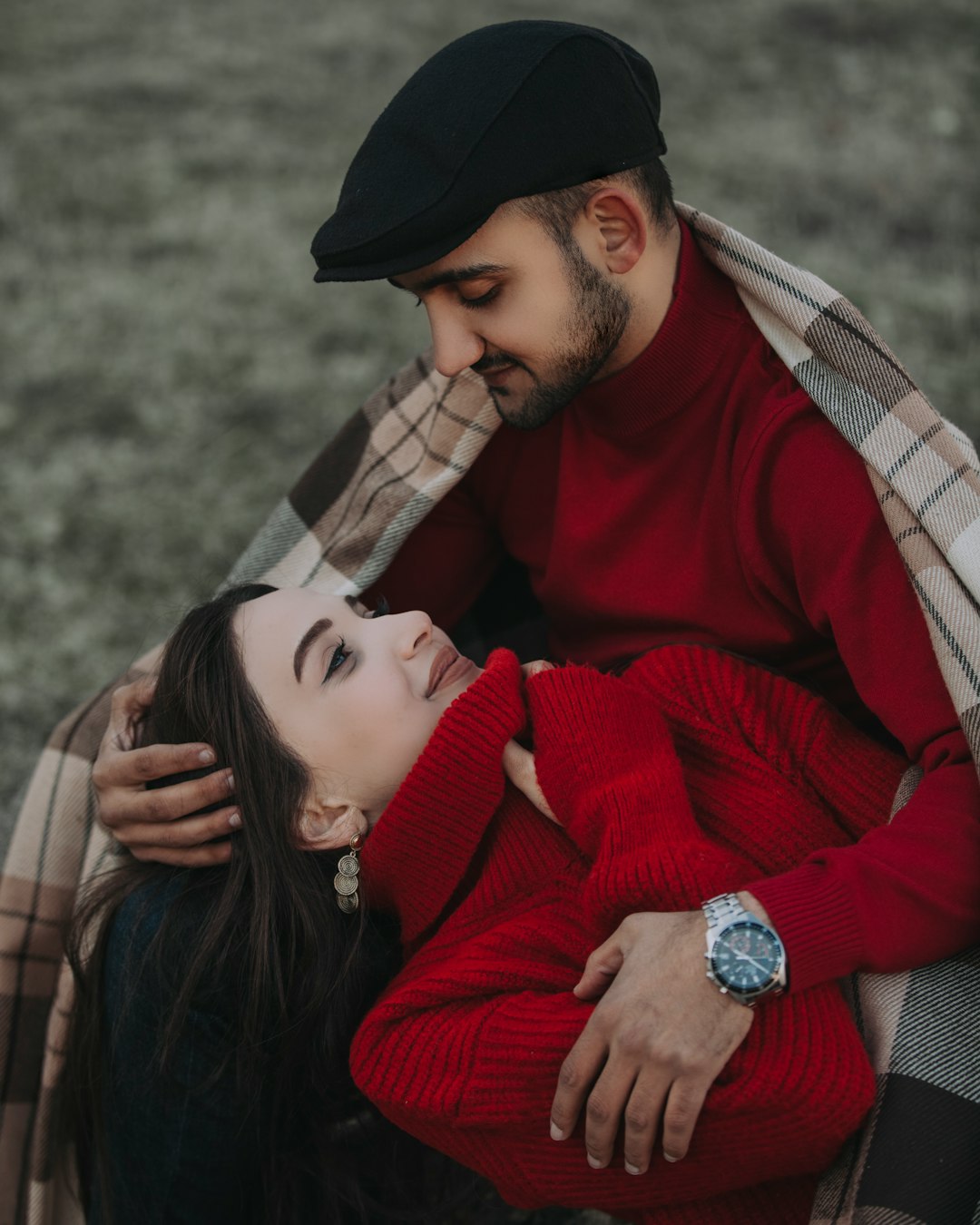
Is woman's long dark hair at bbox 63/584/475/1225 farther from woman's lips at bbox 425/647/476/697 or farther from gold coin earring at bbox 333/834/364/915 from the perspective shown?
woman's lips at bbox 425/647/476/697

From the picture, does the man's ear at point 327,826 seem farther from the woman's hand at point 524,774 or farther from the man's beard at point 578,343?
the man's beard at point 578,343

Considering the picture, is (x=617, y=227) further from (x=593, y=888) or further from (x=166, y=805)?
(x=166, y=805)

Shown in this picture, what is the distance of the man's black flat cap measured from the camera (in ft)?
7.36

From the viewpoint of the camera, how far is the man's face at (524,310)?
2.38m

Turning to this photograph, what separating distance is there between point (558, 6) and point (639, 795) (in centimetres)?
822

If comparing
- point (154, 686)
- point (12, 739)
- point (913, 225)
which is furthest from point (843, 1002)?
point (913, 225)

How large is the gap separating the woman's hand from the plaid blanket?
61 centimetres

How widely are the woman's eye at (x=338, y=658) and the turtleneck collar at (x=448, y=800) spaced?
244mm

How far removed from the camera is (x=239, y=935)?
7.72ft

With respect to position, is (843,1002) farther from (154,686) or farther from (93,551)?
(93,551)

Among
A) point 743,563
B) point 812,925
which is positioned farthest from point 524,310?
point 812,925

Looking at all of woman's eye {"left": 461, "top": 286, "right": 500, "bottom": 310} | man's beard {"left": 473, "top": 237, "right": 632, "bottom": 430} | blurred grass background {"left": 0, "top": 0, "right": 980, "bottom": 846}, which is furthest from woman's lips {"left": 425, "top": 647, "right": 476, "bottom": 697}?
blurred grass background {"left": 0, "top": 0, "right": 980, "bottom": 846}

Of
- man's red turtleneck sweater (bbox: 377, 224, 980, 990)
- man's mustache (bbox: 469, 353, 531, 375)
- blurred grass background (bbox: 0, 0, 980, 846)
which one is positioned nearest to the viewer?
man's red turtleneck sweater (bbox: 377, 224, 980, 990)

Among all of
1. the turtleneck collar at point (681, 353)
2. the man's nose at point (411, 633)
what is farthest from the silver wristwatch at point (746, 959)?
the turtleneck collar at point (681, 353)
